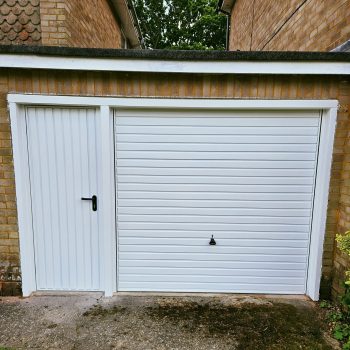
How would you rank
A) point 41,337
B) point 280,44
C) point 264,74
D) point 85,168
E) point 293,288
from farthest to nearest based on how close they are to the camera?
point 280,44 → point 293,288 → point 85,168 → point 264,74 → point 41,337

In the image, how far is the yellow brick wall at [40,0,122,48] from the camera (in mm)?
4191

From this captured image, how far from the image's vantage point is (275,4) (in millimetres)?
5863

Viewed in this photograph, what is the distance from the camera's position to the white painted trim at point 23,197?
11.0ft

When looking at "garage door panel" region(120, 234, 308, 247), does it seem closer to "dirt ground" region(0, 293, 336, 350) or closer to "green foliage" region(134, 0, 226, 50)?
"dirt ground" region(0, 293, 336, 350)

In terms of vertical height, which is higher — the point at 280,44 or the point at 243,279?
the point at 280,44

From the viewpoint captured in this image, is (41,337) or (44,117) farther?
(44,117)

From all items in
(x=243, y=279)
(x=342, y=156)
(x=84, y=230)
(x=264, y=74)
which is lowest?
(x=243, y=279)

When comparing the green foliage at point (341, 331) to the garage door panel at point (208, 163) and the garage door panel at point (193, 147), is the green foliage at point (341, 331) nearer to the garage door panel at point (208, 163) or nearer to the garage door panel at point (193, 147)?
the garage door panel at point (208, 163)

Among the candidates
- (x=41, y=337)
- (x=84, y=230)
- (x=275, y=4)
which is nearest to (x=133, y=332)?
(x=41, y=337)

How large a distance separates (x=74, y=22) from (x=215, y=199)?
3.79 m

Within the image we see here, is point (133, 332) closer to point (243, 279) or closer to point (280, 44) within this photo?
point (243, 279)

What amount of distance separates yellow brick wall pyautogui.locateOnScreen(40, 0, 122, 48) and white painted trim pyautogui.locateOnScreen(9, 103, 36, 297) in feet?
5.25

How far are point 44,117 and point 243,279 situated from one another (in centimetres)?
344

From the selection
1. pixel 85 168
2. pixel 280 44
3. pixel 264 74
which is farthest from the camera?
pixel 280 44
